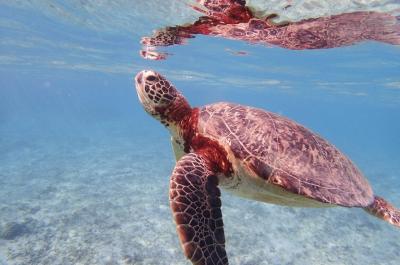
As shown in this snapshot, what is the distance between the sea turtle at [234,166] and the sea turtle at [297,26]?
4.94 metres

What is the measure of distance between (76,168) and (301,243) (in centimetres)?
1394

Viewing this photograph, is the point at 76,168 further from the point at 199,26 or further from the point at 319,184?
the point at 319,184

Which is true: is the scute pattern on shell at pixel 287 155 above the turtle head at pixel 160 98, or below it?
below

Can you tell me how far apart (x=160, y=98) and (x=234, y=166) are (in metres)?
1.58

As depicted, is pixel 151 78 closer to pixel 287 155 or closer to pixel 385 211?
pixel 287 155

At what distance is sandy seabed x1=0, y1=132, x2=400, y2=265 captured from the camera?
360 inches

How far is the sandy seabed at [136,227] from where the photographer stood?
9.16 metres

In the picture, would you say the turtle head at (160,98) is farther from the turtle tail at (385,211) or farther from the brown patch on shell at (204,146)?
the turtle tail at (385,211)

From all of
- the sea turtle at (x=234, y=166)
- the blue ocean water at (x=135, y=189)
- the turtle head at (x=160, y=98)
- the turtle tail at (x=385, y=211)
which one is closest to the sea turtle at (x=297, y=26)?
the blue ocean water at (x=135, y=189)

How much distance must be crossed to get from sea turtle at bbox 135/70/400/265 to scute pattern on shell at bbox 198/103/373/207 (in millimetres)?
12

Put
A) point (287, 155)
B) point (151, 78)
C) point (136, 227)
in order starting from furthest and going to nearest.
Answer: point (136, 227)
point (151, 78)
point (287, 155)

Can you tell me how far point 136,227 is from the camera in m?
10.6

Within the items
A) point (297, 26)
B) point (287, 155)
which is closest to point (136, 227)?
point (287, 155)

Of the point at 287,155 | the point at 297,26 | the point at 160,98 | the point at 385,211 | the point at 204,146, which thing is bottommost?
the point at 385,211
